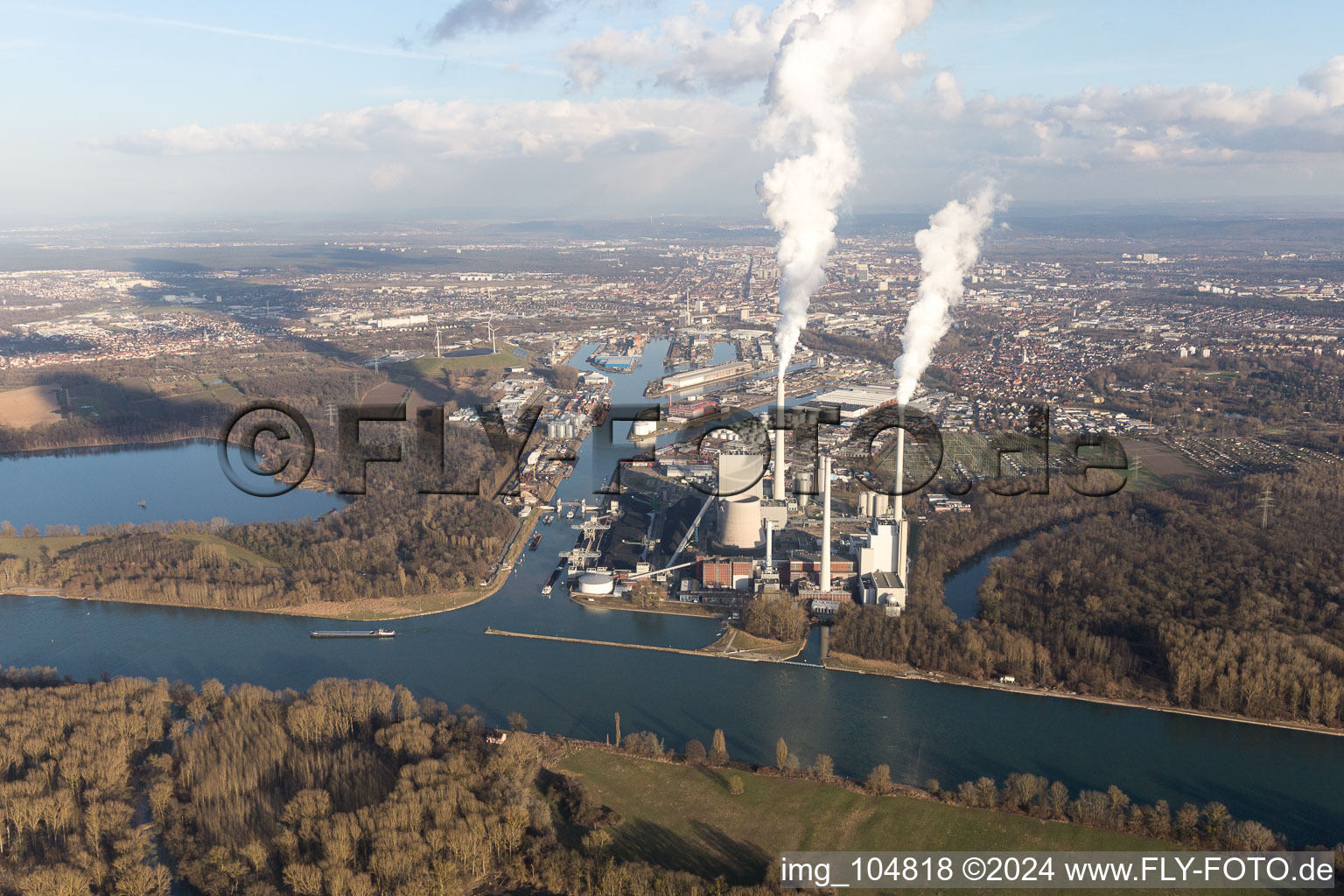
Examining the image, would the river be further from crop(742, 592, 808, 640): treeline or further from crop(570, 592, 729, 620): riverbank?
crop(742, 592, 808, 640): treeline

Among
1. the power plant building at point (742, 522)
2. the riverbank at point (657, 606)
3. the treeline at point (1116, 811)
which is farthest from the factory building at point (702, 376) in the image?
the treeline at point (1116, 811)

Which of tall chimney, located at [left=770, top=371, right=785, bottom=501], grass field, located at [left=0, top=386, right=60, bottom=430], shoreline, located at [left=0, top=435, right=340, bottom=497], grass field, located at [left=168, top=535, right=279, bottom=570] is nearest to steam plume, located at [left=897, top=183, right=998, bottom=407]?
tall chimney, located at [left=770, top=371, right=785, bottom=501]

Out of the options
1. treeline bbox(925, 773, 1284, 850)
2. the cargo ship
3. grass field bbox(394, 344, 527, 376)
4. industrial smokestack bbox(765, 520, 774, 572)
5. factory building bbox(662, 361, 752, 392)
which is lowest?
treeline bbox(925, 773, 1284, 850)

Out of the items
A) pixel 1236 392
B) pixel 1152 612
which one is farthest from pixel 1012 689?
pixel 1236 392

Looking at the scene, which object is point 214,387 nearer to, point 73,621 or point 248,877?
point 73,621

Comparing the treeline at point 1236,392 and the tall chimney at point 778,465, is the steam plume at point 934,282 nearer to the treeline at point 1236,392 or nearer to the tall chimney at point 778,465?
the tall chimney at point 778,465

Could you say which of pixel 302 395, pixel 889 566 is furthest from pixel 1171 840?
pixel 302 395
